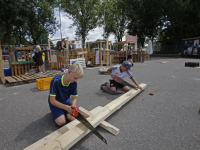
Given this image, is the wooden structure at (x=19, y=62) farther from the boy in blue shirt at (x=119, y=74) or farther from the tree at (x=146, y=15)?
the tree at (x=146, y=15)

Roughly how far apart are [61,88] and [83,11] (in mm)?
31962

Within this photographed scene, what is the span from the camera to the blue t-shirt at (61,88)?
2405 millimetres

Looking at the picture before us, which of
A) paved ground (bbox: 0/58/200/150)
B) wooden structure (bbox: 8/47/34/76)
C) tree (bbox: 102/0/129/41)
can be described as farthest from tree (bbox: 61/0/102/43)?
paved ground (bbox: 0/58/200/150)

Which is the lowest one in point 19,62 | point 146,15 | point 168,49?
point 19,62

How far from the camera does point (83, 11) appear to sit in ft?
100.0

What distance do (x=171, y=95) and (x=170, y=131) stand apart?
2195mm

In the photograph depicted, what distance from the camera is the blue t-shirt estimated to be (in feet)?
7.89

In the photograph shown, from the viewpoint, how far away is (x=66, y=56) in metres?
10.4

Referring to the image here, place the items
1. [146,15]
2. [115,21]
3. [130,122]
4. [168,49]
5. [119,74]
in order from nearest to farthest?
1. [130,122]
2. [119,74]
3. [146,15]
4. [168,49]
5. [115,21]

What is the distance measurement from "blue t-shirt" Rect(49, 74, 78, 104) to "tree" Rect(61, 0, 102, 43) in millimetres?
29907

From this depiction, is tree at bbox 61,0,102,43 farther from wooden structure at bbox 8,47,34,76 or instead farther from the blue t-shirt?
the blue t-shirt

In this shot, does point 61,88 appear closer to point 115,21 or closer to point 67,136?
point 67,136

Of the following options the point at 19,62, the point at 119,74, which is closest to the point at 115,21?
the point at 19,62

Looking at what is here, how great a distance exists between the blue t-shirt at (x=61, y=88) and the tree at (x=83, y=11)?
2991cm
